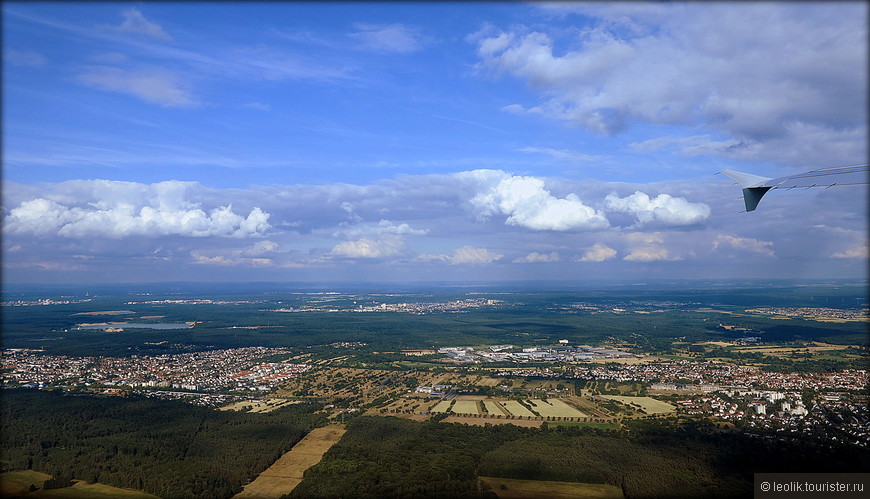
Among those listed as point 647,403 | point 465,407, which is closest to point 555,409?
point 465,407

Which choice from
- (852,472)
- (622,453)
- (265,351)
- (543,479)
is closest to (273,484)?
(543,479)

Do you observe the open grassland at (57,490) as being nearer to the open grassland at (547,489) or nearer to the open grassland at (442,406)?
the open grassland at (547,489)

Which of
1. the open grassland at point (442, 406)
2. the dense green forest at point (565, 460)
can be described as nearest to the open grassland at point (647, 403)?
the dense green forest at point (565, 460)

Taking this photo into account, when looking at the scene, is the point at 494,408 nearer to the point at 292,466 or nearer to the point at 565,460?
the point at 565,460

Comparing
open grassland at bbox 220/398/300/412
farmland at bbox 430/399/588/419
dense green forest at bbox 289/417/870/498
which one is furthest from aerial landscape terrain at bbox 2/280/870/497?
open grassland at bbox 220/398/300/412

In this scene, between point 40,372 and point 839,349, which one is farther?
point 839,349

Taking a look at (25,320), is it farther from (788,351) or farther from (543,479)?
(788,351)
